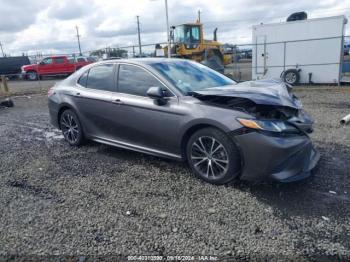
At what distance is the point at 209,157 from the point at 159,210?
959 mm

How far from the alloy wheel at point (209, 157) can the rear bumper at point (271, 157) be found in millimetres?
262

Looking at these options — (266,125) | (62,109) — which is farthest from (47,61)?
(266,125)

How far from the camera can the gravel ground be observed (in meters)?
2.75

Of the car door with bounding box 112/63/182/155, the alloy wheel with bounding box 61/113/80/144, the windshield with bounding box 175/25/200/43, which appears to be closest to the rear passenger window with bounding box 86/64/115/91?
the car door with bounding box 112/63/182/155

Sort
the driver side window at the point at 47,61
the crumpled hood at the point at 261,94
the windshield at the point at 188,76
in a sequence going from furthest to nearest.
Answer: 1. the driver side window at the point at 47,61
2. the windshield at the point at 188,76
3. the crumpled hood at the point at 261,94

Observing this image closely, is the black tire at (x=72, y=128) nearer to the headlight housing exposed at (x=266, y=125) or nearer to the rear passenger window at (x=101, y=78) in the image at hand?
the rear passenger window at (x=101, y=78)

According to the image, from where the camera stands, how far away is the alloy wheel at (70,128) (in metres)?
5.66

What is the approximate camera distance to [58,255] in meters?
2.69

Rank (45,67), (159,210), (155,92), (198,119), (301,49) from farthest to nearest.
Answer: (45,67) → (301,49) → (155,92) → (198,119) → (159,210)

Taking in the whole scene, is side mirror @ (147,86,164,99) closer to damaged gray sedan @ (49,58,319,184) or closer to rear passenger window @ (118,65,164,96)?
damaged gray sedan @ (49,58,319,184)

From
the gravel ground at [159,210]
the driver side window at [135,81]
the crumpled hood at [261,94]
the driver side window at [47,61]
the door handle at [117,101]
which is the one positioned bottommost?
the gravel ground at [159,210]

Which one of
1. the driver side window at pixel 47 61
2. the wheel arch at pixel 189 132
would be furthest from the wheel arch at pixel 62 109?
the driver side window at pixel 47 61

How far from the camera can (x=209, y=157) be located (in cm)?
389

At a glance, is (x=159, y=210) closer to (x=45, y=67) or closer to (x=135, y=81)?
(x=135, y=81)
